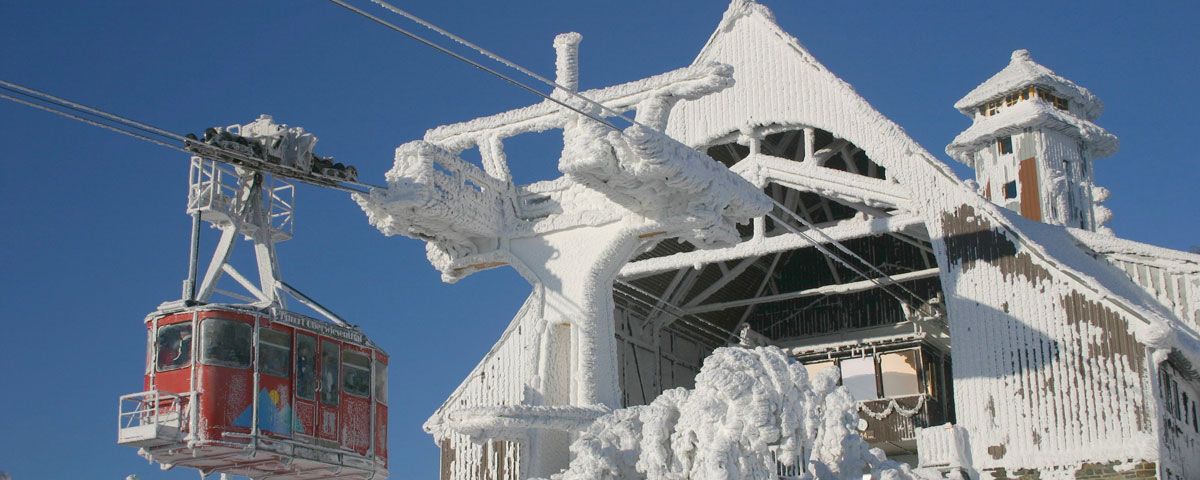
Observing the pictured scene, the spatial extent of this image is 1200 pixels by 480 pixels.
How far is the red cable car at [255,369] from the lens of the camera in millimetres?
24812

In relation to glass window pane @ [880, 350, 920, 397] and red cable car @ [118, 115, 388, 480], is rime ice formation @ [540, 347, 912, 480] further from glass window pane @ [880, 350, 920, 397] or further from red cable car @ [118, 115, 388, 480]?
glass window pane @ [880, 350, 920, 397]

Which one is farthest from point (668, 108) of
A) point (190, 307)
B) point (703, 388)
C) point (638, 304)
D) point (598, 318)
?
point (638, 304)

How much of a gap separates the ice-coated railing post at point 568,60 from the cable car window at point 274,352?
22.3 ft

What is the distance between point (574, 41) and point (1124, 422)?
37.6 feet

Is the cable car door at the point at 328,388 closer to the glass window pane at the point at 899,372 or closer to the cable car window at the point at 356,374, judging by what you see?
the cable car window at the point at 356,374

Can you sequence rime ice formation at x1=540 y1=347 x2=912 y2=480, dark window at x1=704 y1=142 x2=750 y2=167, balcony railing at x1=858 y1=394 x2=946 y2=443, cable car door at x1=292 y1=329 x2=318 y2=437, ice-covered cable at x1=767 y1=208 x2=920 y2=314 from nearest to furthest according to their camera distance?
rime ice formation at x1=540 y1=347 x2=912 y2=480 → cable car door at x1=292 y1=329 x2=318 y2=437 → ice-covered cable at x1=767 y1=208 x2=920 y2=314 → balcony railing at x1=858 y1=394 x2=946 y2=443 → dark window at x1=704 y1=142 x2=750 y2=167

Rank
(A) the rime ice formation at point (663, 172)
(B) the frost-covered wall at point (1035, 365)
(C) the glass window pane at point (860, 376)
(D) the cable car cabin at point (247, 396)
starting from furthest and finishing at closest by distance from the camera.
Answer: (C) the glass window pane at point (860, 376)
(B) the frost-covered wall at point (1035, 365)
(A) the rime ice formation at point (663, 172)
(D) the cable car cabin at point (247, 396)

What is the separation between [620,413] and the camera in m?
26.4

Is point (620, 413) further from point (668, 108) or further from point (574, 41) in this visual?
point (574, 41)

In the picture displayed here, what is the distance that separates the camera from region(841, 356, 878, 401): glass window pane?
127ft

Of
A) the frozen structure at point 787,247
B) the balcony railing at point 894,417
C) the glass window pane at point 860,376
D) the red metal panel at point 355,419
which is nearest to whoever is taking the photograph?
the red metal panel at point 355,419

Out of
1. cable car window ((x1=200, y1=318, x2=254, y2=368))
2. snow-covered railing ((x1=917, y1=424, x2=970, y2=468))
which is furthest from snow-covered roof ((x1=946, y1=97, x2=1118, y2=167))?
cable car window ((x1=200, y1=318, x2=254, y2=368))

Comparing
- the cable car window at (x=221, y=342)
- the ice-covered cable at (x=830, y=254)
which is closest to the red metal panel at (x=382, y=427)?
the cable car window at (x=221, y=342)

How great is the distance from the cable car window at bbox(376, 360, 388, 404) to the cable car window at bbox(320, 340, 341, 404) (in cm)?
124
